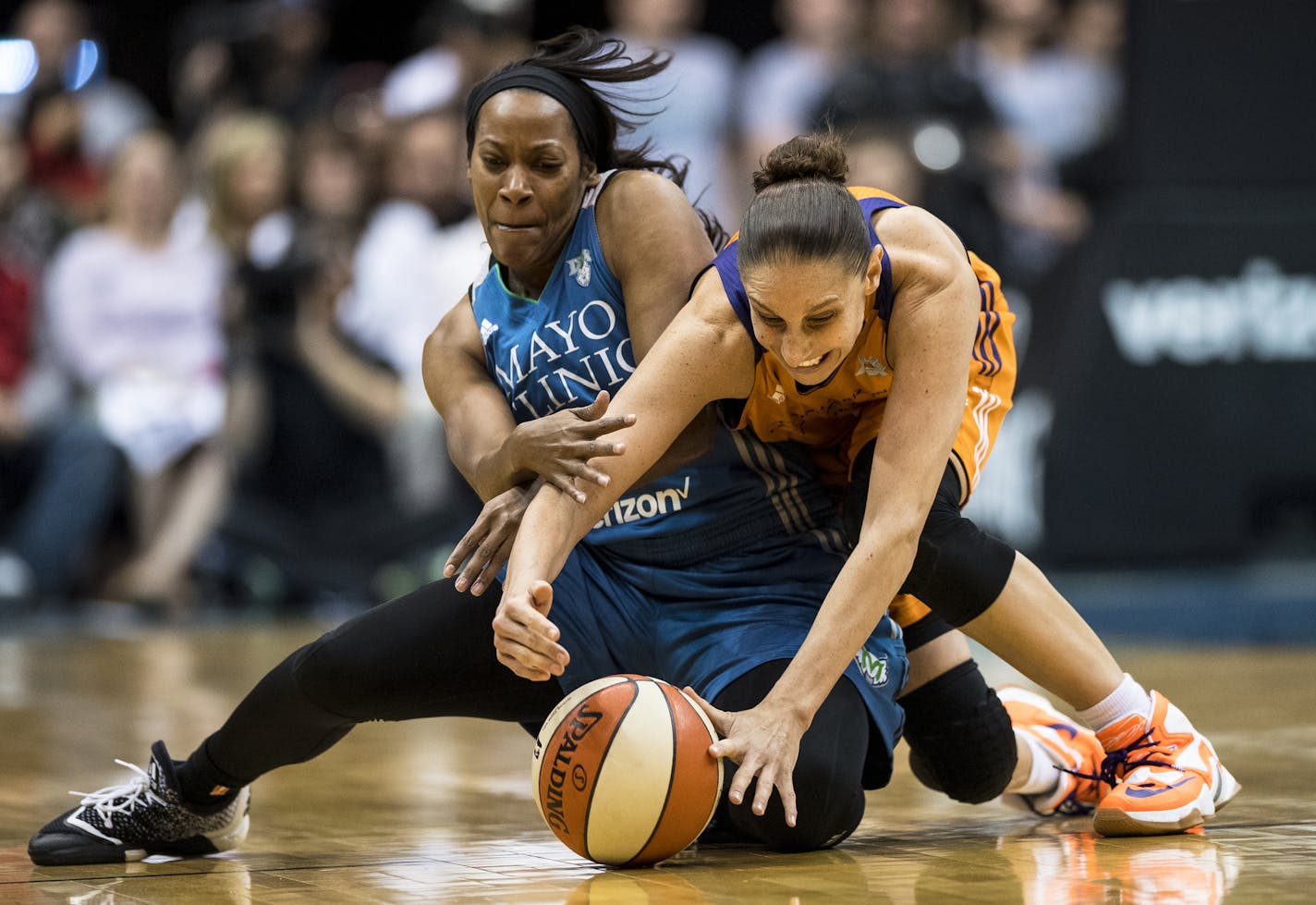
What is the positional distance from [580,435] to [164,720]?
2.45 meters

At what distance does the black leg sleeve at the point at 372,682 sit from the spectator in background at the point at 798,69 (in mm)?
5819

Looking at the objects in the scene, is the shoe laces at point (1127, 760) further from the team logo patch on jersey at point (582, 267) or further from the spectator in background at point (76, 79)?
the spectator in background at point (76, 79)

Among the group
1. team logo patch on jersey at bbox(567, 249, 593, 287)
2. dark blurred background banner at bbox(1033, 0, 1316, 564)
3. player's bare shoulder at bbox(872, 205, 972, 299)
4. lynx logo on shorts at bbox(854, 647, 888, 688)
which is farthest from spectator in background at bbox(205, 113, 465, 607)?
player's bare shoulder at bbox(872, 205, 972, 299)

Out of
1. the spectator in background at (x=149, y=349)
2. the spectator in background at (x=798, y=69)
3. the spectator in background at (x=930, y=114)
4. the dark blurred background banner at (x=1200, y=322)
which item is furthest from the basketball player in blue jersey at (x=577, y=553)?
the spectator in background at (x=149, y=349)

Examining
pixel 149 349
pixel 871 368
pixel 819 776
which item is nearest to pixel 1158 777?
pixel 819 776

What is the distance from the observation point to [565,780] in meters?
2.92

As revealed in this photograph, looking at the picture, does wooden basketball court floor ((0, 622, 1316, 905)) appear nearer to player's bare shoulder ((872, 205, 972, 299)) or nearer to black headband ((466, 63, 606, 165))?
player's bare shoulder ((872, 205, 972, 299))

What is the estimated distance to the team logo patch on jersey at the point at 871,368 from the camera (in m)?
3.17

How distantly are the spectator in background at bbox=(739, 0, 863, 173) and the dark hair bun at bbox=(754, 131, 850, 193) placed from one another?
5741 mm

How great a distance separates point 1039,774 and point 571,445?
120cm

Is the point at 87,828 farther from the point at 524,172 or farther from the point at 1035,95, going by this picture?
the point at 1035,95

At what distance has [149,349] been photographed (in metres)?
8.84

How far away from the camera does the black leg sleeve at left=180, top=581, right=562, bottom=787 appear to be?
A: 317 centimetres

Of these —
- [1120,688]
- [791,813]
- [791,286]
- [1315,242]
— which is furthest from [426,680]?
[1315,242]
